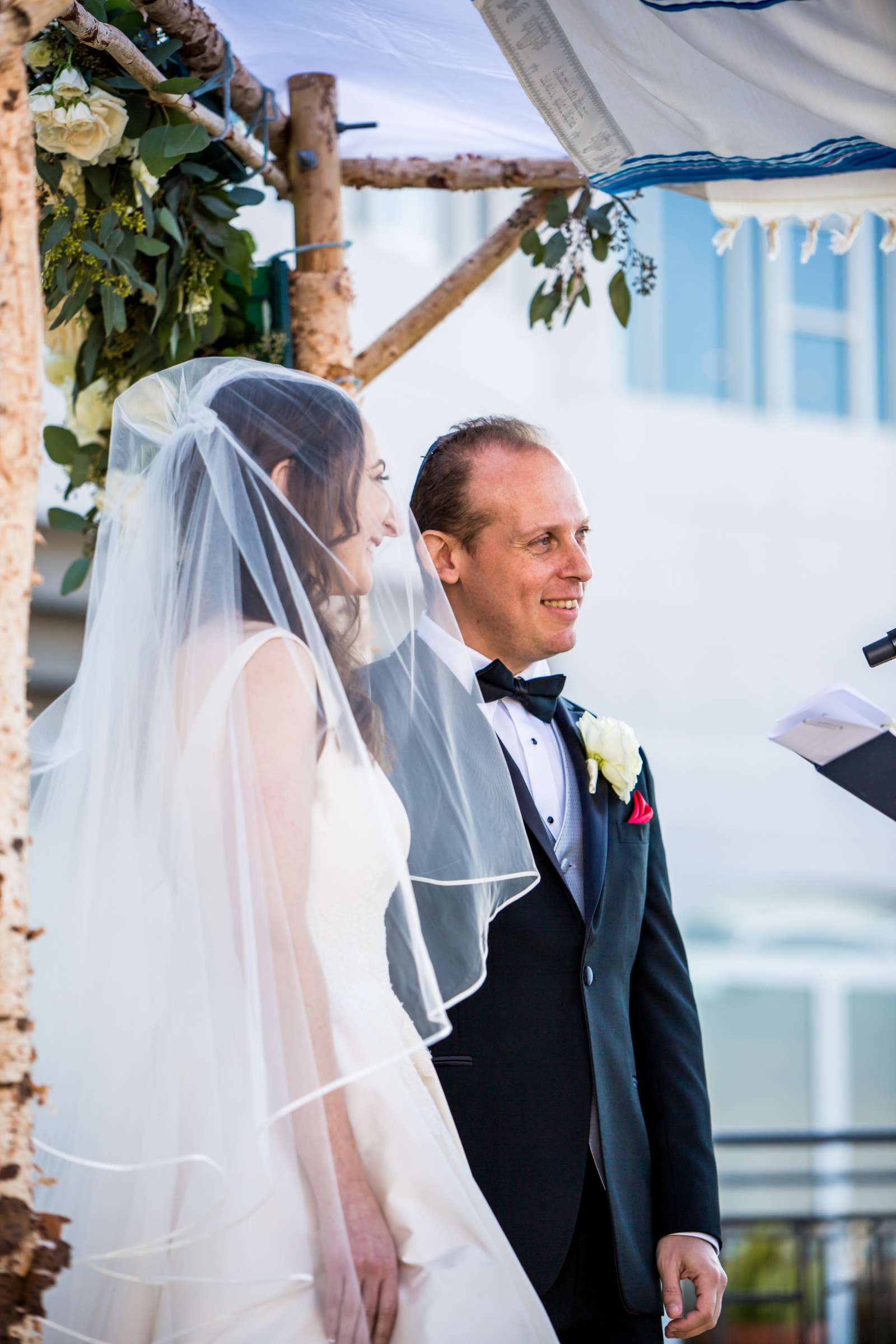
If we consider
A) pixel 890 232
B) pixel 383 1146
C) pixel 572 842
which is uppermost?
pixel 890 232

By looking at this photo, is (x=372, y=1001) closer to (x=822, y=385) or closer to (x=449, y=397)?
(x=449, y=397)

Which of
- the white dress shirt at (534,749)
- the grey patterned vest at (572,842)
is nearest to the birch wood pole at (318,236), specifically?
the white dress shirt at (534,749)

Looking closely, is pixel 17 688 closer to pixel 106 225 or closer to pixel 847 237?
pixel 106 225

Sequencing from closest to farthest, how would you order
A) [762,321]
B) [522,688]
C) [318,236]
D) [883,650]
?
[883,650], [522,688], [318,236], [762,321]

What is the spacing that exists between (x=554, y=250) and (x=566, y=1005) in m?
1.78

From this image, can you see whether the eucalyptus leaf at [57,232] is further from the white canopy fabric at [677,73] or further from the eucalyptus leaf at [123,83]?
the white canopy fabric at [677,73]

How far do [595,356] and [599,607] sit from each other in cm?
156

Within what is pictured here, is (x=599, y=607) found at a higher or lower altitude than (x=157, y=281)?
lower

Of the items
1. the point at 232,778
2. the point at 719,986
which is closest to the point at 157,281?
the point at 232,778

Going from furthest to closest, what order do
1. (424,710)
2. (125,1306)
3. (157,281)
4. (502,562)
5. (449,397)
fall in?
(449,397), (157,281), (502,562), (424,710), (125,1306)

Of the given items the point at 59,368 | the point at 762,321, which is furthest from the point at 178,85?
the point at 762,321

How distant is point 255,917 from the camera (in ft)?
5.78

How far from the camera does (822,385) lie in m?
9.84

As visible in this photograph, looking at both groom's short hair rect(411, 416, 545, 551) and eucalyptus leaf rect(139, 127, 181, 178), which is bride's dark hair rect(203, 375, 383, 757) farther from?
eucalyptus leaf rect(139, 127, 181, 178)
